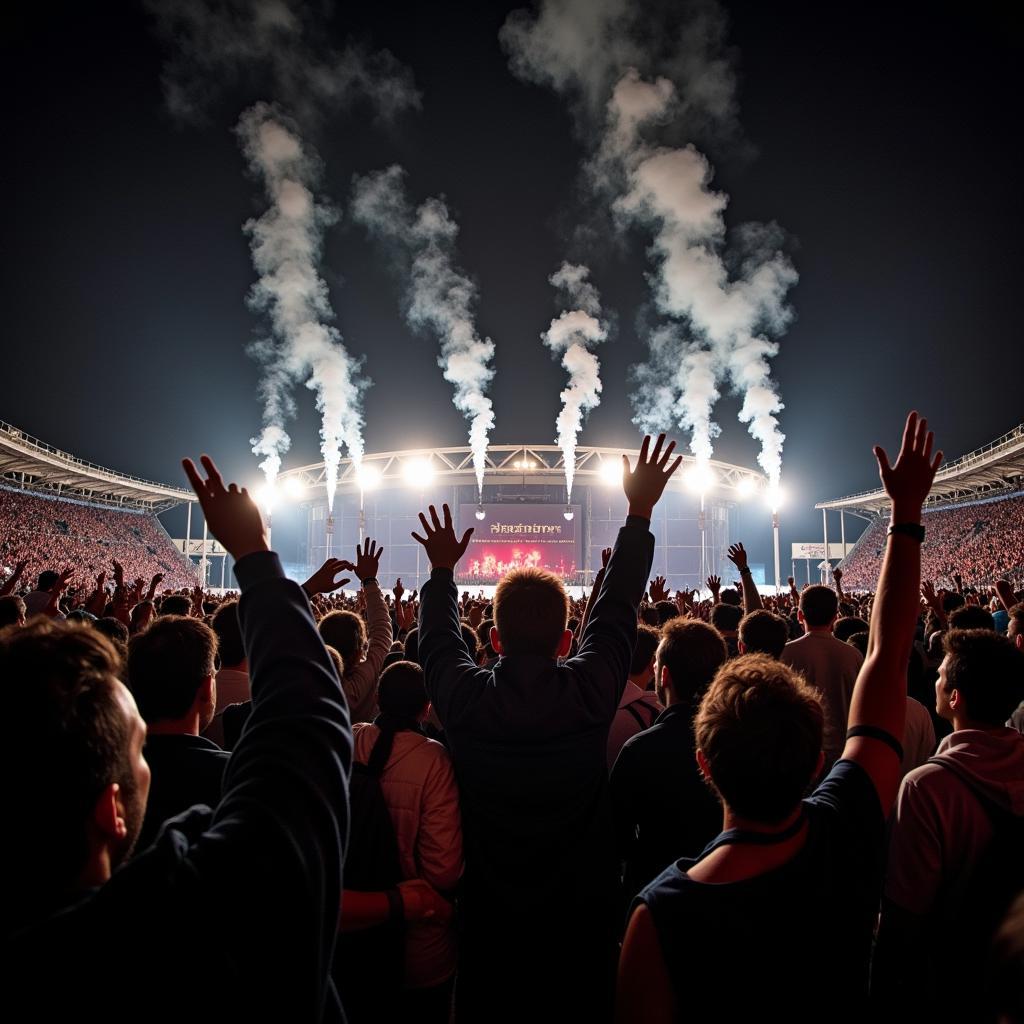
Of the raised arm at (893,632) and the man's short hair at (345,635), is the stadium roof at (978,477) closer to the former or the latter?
the man's short hair at (345,635)

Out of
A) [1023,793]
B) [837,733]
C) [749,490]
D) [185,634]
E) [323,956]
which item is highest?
[749,490]

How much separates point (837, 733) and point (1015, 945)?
4148mm

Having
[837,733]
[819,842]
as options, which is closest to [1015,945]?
[819,842]

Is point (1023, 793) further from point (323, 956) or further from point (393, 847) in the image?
point (323, 956)

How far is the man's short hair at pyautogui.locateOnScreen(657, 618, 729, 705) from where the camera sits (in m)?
2.73

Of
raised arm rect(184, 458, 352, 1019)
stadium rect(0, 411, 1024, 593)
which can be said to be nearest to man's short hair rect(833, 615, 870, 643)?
raised arm rect(184, 458, 352, 1019)

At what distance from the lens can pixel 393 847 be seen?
7.86 ft

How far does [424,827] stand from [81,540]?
4559 cm

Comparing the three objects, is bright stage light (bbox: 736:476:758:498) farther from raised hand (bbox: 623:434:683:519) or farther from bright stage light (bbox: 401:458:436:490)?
raised hand (bbox: 623:434:683:519)

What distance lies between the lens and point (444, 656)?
2516 millimetres

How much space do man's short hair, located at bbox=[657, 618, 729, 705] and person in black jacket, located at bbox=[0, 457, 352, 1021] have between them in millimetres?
1917

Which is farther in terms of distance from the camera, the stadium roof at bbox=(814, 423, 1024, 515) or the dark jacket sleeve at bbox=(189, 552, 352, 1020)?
the stadium roof at bbox=(814, 423, 1024, 515)

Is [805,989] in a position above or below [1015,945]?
below

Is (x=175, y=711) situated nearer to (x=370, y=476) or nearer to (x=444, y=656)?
(x=444, y=656)
